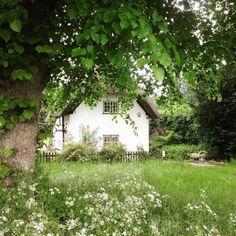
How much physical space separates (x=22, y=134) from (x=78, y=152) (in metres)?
17.7

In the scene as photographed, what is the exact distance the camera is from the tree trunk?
558 centimetres

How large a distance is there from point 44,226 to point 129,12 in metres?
2.26

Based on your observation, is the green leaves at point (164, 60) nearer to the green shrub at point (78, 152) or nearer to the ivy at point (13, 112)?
the ivy at point (13, 112)

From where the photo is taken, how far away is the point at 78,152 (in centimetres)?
2327

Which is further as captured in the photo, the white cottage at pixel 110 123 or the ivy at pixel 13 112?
the white cottage at pixel 110 123

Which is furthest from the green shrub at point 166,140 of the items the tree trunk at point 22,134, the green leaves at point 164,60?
the green leaves at point 164,60

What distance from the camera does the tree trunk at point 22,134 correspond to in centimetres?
558

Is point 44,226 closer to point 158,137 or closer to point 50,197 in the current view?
point 50,197

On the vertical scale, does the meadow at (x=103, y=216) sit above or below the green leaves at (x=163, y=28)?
below

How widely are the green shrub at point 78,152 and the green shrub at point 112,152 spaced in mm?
A: 796

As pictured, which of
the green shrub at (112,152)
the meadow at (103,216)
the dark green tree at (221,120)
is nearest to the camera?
the meadow at (103,216)

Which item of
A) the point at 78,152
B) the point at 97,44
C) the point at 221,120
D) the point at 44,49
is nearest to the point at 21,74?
the point at 44,49

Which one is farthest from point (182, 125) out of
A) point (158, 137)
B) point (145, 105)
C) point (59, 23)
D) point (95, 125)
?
point (59, 23)

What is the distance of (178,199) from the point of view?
704cm
